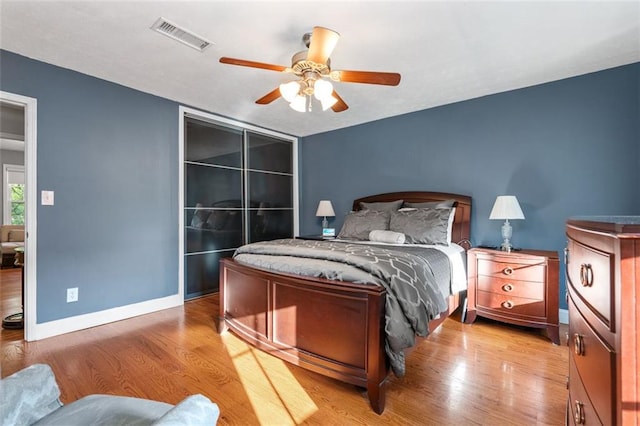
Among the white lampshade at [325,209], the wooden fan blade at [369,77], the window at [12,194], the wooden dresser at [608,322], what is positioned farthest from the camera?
the window at [12,194]

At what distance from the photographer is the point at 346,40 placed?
231 cm

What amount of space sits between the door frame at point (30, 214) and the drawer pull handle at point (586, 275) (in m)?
3.73

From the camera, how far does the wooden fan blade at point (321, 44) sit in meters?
1.82

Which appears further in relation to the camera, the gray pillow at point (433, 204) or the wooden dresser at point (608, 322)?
the gray pillow at point (433, 204)

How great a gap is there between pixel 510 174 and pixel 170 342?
3808mm

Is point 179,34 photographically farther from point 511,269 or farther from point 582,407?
point 511,269

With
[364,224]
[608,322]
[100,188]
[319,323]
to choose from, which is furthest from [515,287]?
[100,188]

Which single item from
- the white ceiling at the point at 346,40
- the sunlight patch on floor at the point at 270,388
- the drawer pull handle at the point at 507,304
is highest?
the white ceiling at the point at 346,40

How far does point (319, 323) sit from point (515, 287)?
6.55ft

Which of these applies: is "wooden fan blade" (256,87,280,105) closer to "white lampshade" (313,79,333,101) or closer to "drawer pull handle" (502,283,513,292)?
"white lampshade" (313,79,333,101)

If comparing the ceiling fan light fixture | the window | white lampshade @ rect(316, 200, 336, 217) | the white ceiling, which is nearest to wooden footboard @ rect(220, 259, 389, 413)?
the ceiling fan light fixture

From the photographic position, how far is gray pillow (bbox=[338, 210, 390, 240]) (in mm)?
3531

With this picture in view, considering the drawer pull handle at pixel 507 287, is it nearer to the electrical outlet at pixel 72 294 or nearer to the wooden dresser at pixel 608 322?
the wooden dresser at pixel 608 322

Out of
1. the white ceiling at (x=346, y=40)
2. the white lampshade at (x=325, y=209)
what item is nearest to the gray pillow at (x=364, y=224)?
the white lampshade at (x=325, y=209)
